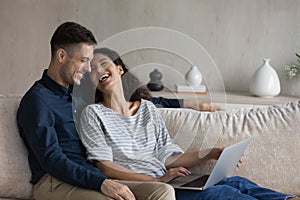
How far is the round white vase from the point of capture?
2.09 metres

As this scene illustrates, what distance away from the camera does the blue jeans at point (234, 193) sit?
7.36 ft

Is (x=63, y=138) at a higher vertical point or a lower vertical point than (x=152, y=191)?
higher

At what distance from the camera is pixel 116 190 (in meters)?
2.04

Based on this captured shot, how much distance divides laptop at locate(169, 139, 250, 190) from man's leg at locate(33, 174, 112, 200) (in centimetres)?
33

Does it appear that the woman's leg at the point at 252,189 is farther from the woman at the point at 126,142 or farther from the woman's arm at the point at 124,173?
the woman's arm at the point at 124,173

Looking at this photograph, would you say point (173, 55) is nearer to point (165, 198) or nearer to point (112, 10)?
point (165, 198)

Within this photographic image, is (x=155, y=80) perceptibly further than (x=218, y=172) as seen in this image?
No

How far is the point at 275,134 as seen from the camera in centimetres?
255

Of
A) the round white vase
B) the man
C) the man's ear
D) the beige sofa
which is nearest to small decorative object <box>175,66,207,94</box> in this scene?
the round white vase

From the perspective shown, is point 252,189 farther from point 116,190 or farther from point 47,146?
point 47,146

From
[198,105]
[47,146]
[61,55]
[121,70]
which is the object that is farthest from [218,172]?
[61,55]

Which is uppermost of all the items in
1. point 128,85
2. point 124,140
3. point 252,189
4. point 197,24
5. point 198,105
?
point 197,24

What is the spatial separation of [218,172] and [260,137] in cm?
35

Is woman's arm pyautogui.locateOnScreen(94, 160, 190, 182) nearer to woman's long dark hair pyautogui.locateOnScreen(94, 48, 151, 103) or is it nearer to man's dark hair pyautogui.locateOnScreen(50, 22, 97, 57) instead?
woman's long dark hair pyautogui.locateOnScreen(94, 48, 151, 103)
